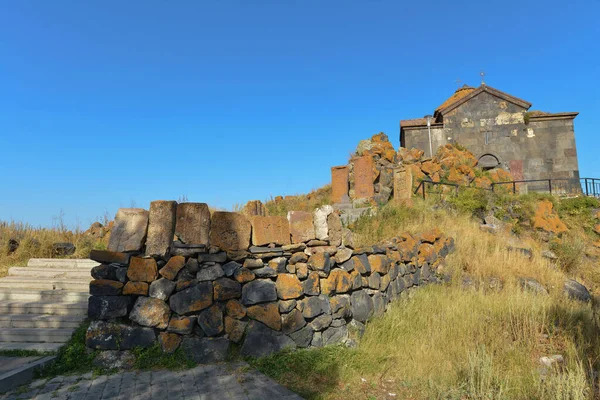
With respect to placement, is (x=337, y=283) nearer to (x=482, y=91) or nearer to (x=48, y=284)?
(x=48, y=284)

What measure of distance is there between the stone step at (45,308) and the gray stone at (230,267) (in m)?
2.21

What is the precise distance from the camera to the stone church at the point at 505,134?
20844mm

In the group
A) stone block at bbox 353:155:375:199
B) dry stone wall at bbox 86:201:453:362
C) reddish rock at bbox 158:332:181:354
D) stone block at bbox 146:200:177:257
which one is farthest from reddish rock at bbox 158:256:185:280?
stone block at bbox 353:155:375:199

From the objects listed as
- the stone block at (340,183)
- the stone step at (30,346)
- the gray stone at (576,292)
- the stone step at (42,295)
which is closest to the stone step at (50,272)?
the stone step at (42,295)

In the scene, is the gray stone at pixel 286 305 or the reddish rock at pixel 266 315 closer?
the reddish rock at pixel 266 315

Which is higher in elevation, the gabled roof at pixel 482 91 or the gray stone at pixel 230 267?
the gabled roof at pixel 482 91

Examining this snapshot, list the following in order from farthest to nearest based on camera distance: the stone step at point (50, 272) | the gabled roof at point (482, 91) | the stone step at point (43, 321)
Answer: the gabled roof at point (482, 91)
the stone step at point (50, 272)
the stone step at point (43, 321)

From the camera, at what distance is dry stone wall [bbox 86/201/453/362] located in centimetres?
406

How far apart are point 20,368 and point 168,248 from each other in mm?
1822

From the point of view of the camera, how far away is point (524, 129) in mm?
21406

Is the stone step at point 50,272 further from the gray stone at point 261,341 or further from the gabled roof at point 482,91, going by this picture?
the gabled roof at point 482,91

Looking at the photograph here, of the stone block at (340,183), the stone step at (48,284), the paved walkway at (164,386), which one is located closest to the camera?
the paved walkway at (164,386)

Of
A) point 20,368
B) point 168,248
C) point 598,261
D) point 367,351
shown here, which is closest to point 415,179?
point 598,261

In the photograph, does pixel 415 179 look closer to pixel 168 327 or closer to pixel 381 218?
pixel 381 218
